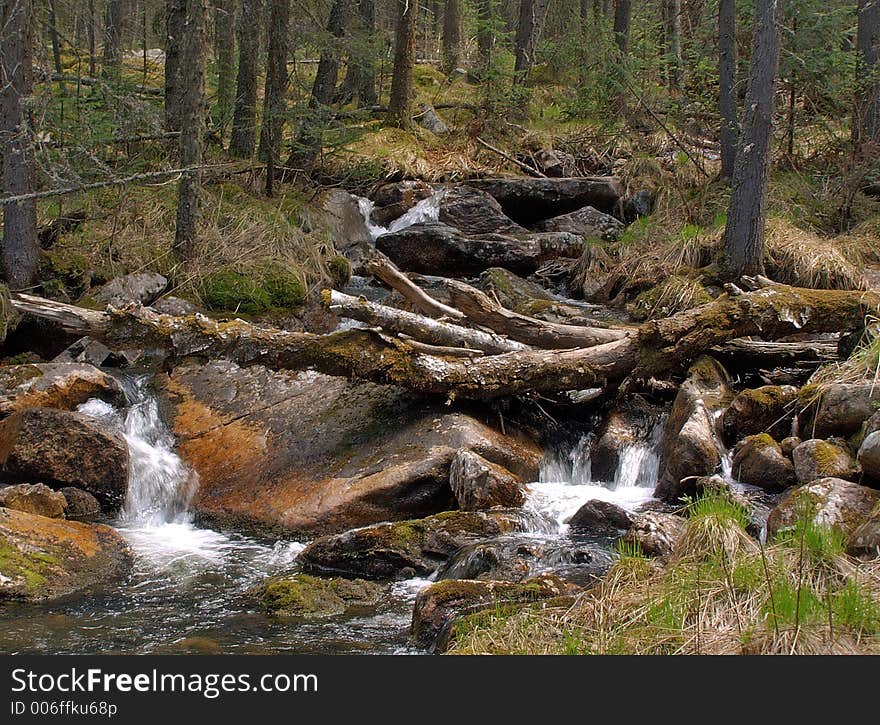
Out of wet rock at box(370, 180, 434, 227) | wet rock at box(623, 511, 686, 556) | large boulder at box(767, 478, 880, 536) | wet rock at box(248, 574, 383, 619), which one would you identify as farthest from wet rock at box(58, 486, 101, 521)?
wet rock at box(370, 180, 434, 227)

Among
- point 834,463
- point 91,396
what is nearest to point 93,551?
→ point 91,396

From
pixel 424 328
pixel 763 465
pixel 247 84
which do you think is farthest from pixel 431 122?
pixel 763 465

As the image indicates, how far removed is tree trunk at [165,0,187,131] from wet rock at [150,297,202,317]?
3.88 metres

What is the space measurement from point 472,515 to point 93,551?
9.44 ft

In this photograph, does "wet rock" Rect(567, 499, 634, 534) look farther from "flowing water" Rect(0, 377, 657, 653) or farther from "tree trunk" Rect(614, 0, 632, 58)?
"tree trunk" Rect(614, 0, 632, 58)

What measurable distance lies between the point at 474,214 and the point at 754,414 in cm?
900

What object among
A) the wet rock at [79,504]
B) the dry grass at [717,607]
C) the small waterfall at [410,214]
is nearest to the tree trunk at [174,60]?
the small waterfall at [410,214]

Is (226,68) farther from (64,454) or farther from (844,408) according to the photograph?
(844,408)

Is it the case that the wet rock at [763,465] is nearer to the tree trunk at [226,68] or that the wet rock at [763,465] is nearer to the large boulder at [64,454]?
the large boulder at [64,454]

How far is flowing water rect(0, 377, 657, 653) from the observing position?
5.11 metres

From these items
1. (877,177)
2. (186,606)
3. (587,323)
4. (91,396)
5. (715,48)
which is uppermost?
(715,48)

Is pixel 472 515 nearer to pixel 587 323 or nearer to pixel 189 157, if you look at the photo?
pixel 587 323

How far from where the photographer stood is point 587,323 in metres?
10.6

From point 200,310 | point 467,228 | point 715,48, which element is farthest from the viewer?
point 715,48
